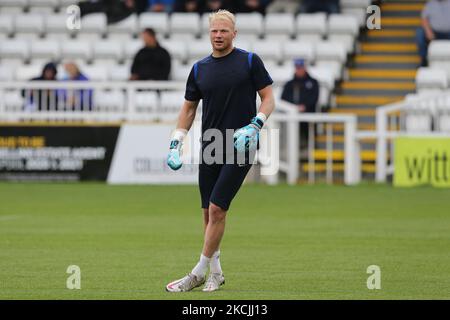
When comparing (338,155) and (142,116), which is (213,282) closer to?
(142,116)

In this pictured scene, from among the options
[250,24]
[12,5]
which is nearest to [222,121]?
[250,24]

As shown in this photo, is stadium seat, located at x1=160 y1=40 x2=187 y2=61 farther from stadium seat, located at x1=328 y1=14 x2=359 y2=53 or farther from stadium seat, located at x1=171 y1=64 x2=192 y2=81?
stadium seat, located at x1=328 y1=14 x2=359 y2=53

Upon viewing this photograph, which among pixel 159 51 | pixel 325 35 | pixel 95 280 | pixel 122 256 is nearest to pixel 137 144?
pixel 159 51

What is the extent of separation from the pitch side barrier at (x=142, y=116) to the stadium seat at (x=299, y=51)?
10.8 feet

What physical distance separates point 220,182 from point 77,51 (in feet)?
68.9

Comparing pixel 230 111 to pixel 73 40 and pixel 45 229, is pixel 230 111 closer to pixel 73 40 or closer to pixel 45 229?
pixel 45 229

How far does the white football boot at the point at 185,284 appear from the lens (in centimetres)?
1123

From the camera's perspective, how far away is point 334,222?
18.5 m

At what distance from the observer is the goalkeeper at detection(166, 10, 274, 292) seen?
37.0ft

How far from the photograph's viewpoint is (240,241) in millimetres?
15969

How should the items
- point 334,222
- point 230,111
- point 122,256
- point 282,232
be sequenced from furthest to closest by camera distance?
point 334,222
point 282,232
point 122,256
point 230,111

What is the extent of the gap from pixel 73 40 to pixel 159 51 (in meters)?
4.94

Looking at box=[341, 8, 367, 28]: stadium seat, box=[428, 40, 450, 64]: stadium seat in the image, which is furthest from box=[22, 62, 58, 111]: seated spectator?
box=[428, 40, 450, 64]: stadium seat

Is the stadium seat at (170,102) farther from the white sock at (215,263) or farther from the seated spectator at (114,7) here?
the white sock at (215,263)
